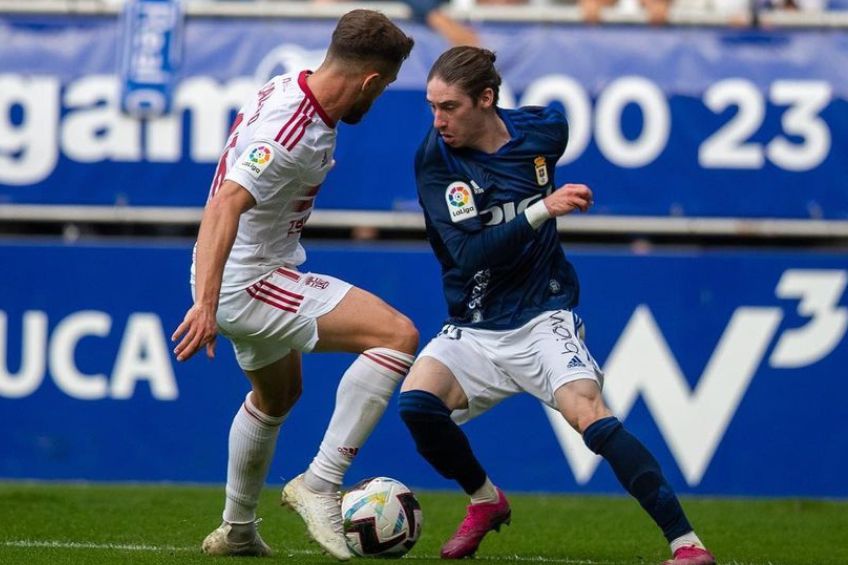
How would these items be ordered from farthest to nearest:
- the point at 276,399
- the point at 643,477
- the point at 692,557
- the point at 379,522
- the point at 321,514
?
the point at 276,399
the point at 379,522
the point at 321,514
the point at 643,477
the point at 692,557

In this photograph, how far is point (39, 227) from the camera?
37.7 ft

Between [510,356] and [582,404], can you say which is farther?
[510,356]

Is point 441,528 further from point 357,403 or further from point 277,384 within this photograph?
point 357,403

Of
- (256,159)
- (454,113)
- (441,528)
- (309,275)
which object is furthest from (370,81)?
(441,528)

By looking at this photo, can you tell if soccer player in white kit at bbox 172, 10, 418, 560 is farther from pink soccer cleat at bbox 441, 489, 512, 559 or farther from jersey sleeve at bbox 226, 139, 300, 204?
pink soccer cleat at bbox 441, 489, 512, 559

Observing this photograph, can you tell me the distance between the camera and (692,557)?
5848 millimetres

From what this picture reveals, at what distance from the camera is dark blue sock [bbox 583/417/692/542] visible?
595cm

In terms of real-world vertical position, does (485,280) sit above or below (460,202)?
below

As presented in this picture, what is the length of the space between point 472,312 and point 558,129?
898mm

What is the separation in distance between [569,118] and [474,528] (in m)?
5.06

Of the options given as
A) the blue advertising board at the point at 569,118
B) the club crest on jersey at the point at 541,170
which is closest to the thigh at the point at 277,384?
the club crest on jersey at the point at 541,170

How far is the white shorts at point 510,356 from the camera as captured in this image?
645cm

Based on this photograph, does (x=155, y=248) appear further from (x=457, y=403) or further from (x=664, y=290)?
(x=457, y=403)

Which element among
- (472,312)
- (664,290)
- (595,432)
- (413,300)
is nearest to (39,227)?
(413,300)
